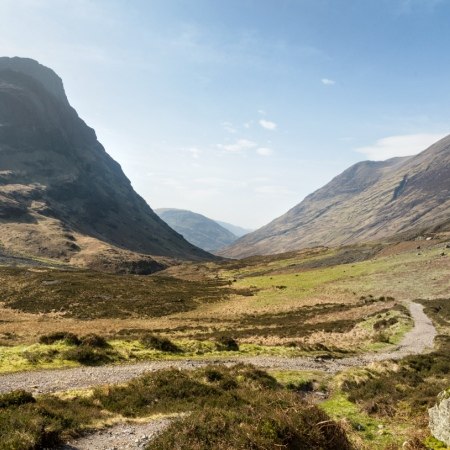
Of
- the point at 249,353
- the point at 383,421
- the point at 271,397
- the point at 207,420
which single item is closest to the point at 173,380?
the point at 271,397

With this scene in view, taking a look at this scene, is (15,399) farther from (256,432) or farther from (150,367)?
(150,367)

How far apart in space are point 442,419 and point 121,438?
10162 millimetres

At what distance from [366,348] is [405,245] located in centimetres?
9617

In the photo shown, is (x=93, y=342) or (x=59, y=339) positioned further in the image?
(x=59, y=339)

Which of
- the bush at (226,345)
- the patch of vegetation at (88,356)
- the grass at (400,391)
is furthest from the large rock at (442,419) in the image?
the bush at (226,345)

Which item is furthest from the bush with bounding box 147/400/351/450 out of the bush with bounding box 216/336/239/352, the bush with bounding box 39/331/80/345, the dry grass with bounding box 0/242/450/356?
the dry grass with bounding box 0/242/450/356

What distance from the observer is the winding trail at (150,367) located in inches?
798

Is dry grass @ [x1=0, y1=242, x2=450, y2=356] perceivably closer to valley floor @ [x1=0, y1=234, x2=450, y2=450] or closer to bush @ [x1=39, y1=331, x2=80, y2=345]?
valley floor @ [x1=0, y1=234, x2=450, y2=450]

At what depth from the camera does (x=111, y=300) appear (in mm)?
72375

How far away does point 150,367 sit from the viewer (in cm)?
2566

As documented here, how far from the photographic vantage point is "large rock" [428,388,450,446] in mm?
12031

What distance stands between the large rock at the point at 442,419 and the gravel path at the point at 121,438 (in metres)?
8.66

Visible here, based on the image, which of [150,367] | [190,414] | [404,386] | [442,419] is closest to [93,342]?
[150,367]

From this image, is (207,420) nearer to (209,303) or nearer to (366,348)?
(366,348)
